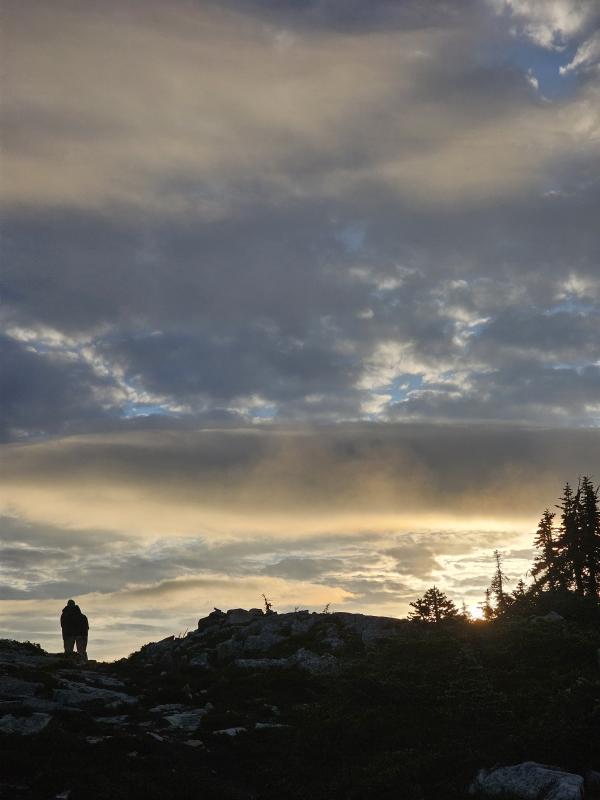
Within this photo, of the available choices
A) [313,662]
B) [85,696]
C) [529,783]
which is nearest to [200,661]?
[313,662]

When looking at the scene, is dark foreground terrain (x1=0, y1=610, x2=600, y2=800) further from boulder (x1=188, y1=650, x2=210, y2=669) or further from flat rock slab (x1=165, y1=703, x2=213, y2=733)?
boulder (x1=188, y1=650, x2=210, y2=669)

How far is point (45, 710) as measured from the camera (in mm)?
23766

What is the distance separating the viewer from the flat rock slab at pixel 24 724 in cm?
2072

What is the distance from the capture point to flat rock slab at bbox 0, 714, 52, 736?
Answer: 68.0 feet

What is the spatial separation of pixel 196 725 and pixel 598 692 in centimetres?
1249

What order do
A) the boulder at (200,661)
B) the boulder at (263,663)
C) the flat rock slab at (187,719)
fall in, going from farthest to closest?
the boulder at (200,661) → the boulder at (263,663) → the flat rock slab at (187,719)

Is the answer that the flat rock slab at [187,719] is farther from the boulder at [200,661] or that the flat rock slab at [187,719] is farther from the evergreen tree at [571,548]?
the evergreen tree at [571,548]

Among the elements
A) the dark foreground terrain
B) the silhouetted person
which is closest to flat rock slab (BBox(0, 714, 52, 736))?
the dark foreground terrain

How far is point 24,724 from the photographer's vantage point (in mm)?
21359

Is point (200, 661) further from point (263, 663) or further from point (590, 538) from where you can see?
point (590, 538)

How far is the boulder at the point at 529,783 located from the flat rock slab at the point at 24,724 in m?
12.2

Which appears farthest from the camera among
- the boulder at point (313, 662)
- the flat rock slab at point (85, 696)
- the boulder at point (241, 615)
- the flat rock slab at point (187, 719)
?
the boulder at point (241, 615)

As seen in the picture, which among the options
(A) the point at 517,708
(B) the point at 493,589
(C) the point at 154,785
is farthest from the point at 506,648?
(B) the point at 493,589

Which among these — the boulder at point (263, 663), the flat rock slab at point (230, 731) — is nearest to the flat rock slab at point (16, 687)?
the flat rock slab at point (230, 731)
